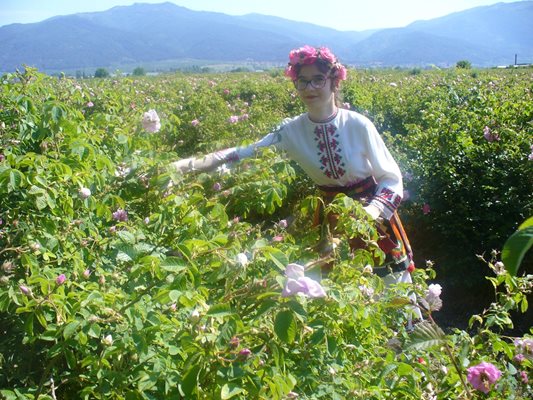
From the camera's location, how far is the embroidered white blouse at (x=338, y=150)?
237 cm

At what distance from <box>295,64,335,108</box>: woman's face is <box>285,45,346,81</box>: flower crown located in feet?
0.09

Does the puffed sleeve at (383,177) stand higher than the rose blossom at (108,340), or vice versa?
the puffed sleeve at (383,177)

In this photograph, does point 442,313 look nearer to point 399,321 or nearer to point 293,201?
point 293,201

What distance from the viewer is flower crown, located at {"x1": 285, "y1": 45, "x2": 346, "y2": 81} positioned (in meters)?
2.46

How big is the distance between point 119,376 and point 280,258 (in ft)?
1.50

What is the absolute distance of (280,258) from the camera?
1162 mm

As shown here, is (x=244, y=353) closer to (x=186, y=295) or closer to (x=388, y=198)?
(x=186, y=295)

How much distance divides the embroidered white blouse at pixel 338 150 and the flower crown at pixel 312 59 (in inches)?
7.9

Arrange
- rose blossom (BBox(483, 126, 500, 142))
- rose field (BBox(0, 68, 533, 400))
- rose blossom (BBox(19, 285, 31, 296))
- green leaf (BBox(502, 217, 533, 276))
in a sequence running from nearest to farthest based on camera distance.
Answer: green leaf (BBox(502, 217, 533, 276)) → rose field (BBox(0, 68, 533, 400)) → rose blossom (BBox(19, 285, 31, 296)) → rose blossom (BBox(483, 126, 500, 142))

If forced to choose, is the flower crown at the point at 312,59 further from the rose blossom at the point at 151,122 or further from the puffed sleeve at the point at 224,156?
the rose blossom at the point at 151,122

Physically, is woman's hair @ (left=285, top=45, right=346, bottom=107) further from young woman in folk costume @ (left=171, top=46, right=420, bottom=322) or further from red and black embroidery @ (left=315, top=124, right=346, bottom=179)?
red and black embroidery @ (left=315, top=124, right=346, bottom=179)

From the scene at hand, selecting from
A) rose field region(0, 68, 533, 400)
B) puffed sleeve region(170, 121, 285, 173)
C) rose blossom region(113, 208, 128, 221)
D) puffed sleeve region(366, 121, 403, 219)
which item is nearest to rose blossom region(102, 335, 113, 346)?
rose field region(0, 68, 533, 400)

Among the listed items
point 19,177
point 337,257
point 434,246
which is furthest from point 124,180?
point 434,246

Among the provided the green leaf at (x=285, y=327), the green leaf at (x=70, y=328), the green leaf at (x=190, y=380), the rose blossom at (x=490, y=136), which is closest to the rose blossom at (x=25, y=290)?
the green leaf at (x=70, y=328)
